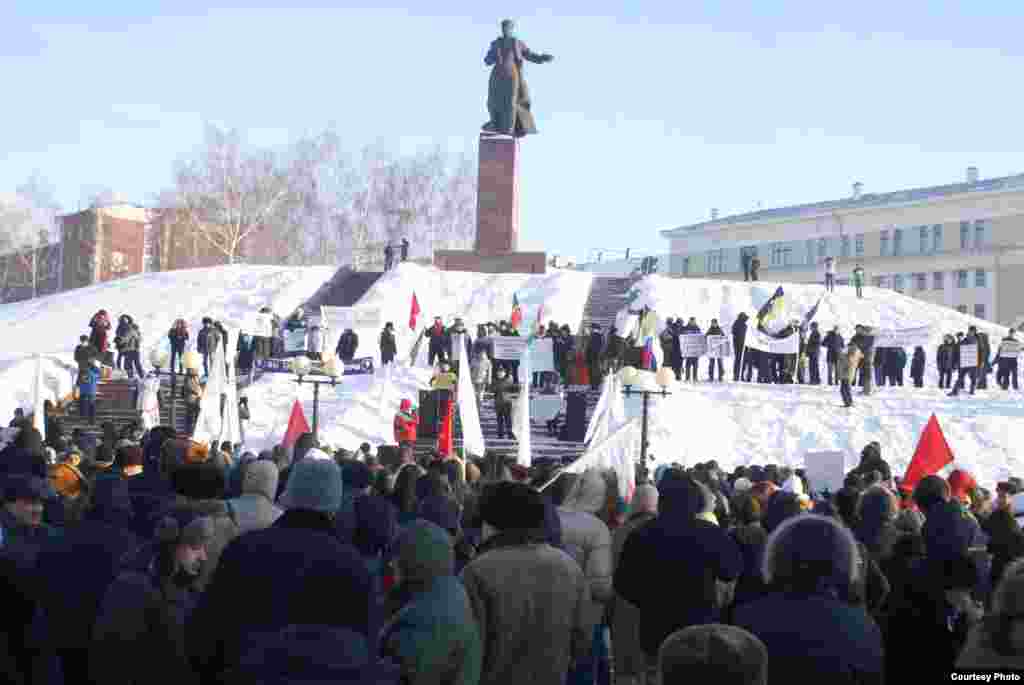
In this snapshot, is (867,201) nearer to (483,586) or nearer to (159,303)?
(159,303)

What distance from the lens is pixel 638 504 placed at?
21.2 feet

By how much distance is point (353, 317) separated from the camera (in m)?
29.0

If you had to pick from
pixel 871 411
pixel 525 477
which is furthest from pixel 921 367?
pixel 525 477

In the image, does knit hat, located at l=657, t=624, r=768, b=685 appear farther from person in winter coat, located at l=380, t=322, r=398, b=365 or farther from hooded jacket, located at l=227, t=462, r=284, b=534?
person in winter coat, located at l=380, t=322, r=398, b=365

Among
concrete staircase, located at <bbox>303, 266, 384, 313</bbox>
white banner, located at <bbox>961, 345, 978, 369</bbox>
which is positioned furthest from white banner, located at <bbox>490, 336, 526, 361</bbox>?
concrete staircase, located at <bbox>303, 266, 384, 313</bbox>

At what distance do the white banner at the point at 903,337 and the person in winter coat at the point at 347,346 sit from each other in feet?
32.9

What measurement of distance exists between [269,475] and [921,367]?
25.7m

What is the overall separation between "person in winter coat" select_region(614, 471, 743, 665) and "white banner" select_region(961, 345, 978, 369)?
23189 mm

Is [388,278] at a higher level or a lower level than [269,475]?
higher

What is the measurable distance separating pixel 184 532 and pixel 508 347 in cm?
2123

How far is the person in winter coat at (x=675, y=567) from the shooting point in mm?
5566

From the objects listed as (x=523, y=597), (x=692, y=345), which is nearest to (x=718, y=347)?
(x=692, y=345)

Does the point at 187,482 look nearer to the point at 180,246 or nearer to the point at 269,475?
→ the point at 269,475

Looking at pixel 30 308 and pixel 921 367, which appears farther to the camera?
pixel 30 308
